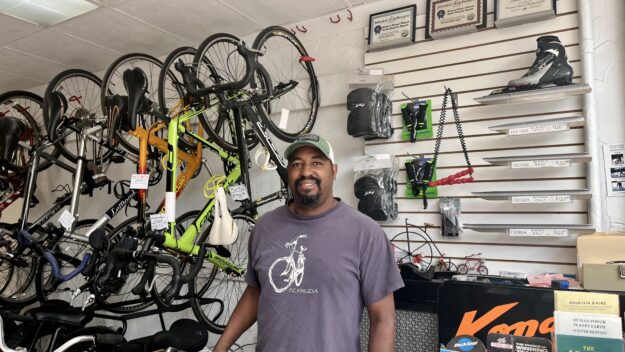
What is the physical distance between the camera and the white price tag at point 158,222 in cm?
243

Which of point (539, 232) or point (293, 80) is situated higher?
point (293, 80)

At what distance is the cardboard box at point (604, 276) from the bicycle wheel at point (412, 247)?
101 cm

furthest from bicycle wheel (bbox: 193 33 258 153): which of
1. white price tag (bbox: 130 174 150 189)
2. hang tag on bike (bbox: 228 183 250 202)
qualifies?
white price tag (bbox: 130 174 150 189)

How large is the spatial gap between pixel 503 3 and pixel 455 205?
1.31 meters

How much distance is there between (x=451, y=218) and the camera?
2.77 meters

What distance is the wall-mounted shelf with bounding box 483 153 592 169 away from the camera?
7.70 ft

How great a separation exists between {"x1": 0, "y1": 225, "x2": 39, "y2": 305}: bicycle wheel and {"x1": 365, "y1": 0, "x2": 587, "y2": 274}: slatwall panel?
3.21m

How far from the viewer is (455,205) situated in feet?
9.16

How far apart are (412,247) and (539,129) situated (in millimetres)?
1093

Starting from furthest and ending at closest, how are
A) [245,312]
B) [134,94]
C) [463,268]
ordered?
[463,268] < [134,94] < [245,312]

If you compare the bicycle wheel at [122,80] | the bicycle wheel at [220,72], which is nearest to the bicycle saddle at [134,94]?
the bicycle wheel at [122,80]

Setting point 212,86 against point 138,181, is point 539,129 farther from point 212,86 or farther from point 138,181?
point 138,181

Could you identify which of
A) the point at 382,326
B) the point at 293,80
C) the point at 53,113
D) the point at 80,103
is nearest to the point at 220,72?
the point at 293,80

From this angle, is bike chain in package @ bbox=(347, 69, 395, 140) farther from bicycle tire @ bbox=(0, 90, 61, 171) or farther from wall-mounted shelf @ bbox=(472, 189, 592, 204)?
bicycle tire @ bbox=(0, 90, 61, 171)
